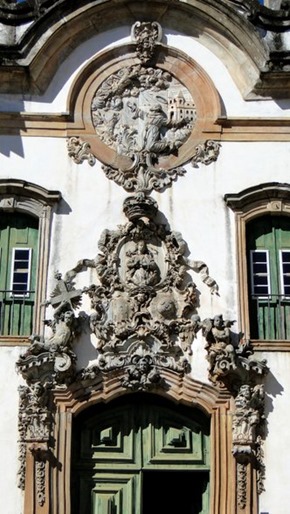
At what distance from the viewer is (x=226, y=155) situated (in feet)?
49.3

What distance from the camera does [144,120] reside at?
50.1 ft

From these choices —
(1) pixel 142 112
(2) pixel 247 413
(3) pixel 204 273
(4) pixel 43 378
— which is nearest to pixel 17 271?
(4) pixel 43 378

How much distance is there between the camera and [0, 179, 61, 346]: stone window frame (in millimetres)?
14266

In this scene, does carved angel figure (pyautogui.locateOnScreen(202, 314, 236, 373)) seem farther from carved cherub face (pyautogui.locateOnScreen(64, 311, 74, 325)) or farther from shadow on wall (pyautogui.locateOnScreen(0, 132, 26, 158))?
shadow on wall (pyautogui.locateOnScreen(0, 132, 26, 158))

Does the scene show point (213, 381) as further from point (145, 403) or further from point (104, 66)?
point (104, 66)

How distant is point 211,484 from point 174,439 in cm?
83

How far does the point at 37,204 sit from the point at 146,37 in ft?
11.3

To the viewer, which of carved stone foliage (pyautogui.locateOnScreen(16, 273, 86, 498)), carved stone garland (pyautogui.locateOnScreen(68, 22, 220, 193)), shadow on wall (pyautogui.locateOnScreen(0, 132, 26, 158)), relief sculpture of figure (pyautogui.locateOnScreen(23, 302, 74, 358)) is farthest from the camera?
shadow on wall (pyautogui.locateOnScreen(0, 132, 26, 158))

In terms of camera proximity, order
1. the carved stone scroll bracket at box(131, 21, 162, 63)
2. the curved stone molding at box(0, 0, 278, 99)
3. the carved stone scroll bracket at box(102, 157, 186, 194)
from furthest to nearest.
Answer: the carved stone scroll bracket at box(131, 21, 162, 63), the curved stone molding at box(0, 0, 278, 99), the carved stone scroll bracket at box(102, 157, 186, 194)

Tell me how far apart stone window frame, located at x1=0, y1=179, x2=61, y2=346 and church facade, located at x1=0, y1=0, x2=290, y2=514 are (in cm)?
2

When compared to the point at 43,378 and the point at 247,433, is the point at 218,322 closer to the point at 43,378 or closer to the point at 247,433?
the point at 247,433

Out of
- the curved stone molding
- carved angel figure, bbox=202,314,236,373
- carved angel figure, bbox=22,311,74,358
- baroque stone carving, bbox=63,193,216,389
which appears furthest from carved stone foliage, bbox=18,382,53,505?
the curved stone molding

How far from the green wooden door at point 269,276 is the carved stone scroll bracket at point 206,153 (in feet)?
3.93

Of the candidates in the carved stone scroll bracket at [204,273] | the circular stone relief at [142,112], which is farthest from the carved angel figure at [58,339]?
the circular stone relief at [142,112]
